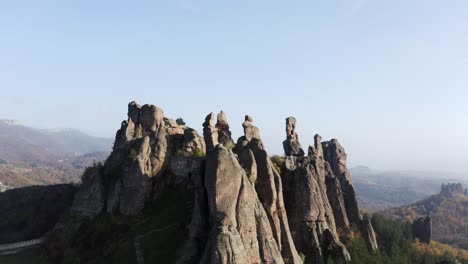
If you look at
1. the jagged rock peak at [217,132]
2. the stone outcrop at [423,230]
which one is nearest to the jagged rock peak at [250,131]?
the jagged rock peak at [217,132]

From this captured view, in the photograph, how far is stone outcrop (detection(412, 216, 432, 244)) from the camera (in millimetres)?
99750

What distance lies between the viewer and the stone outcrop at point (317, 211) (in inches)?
2131

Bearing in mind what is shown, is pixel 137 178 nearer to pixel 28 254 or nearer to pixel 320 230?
pixel 28 254

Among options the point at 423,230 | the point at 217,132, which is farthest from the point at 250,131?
the point at 423,230

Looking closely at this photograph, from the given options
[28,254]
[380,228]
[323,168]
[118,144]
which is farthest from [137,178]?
[380,228]

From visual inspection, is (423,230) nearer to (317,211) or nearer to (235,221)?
(317,211)

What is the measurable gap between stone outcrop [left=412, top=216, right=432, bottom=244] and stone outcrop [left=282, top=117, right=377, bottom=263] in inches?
1491

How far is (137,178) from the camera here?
56.2 meters

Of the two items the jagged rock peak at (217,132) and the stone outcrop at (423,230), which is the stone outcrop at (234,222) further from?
the stone outcrop at (423,230)

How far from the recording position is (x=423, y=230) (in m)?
101

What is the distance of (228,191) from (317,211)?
2351 centimetres

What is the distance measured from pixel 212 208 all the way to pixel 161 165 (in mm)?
24117

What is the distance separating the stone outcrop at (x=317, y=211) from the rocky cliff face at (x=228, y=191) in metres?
0.14

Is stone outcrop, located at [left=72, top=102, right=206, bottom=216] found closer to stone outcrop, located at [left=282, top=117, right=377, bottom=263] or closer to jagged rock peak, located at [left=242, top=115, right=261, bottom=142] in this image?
jagged rock peak, located at [left=242, top=115, right=261, bottom=142]
